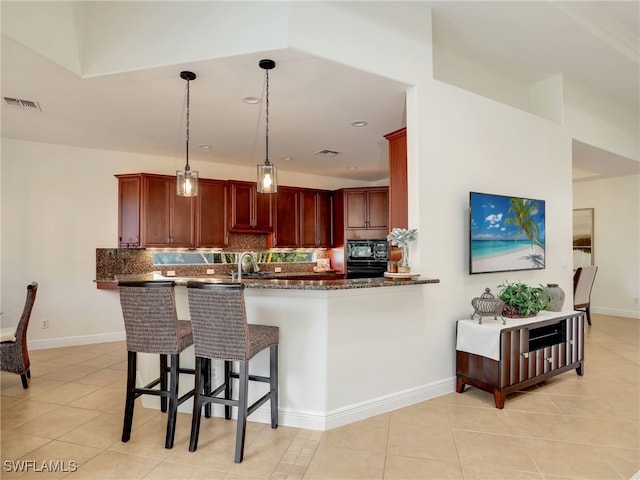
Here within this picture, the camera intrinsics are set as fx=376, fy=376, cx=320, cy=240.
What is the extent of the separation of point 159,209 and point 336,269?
3227mm

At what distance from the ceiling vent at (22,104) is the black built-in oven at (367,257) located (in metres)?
4.64

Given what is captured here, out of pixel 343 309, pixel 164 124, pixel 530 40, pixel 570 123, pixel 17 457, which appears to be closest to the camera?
pixel 17 457

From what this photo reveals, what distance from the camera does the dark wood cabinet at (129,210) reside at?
5246 mm

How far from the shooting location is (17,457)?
237cm

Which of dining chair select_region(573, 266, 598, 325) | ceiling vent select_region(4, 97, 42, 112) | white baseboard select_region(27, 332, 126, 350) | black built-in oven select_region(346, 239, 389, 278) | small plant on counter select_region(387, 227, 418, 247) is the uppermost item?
ceiling vent select_region(4, 97, 42, 112)

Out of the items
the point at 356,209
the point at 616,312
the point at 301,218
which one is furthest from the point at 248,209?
the point at 616,312

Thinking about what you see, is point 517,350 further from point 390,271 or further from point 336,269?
point 336,269

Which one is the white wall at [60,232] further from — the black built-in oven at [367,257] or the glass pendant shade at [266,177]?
the black built-in oven at [367,257]

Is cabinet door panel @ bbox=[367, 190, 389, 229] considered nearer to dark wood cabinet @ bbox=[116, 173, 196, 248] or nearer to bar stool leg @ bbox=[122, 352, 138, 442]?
dark wood cabinet @ bbox=[116, 173, 196, 248]

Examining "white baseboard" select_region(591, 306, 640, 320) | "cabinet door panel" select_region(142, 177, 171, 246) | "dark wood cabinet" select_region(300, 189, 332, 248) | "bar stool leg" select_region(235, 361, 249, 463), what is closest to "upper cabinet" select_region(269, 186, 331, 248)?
"dark wood cabinet" select_region(300, 189, 332, 248)

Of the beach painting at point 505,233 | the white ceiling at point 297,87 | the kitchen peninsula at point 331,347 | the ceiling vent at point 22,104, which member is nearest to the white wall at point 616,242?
the white ceiling at point 297,87

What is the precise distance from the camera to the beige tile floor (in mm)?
2213

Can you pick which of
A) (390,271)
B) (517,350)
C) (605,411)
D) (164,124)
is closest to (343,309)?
(390,271)

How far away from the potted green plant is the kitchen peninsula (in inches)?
34.7
